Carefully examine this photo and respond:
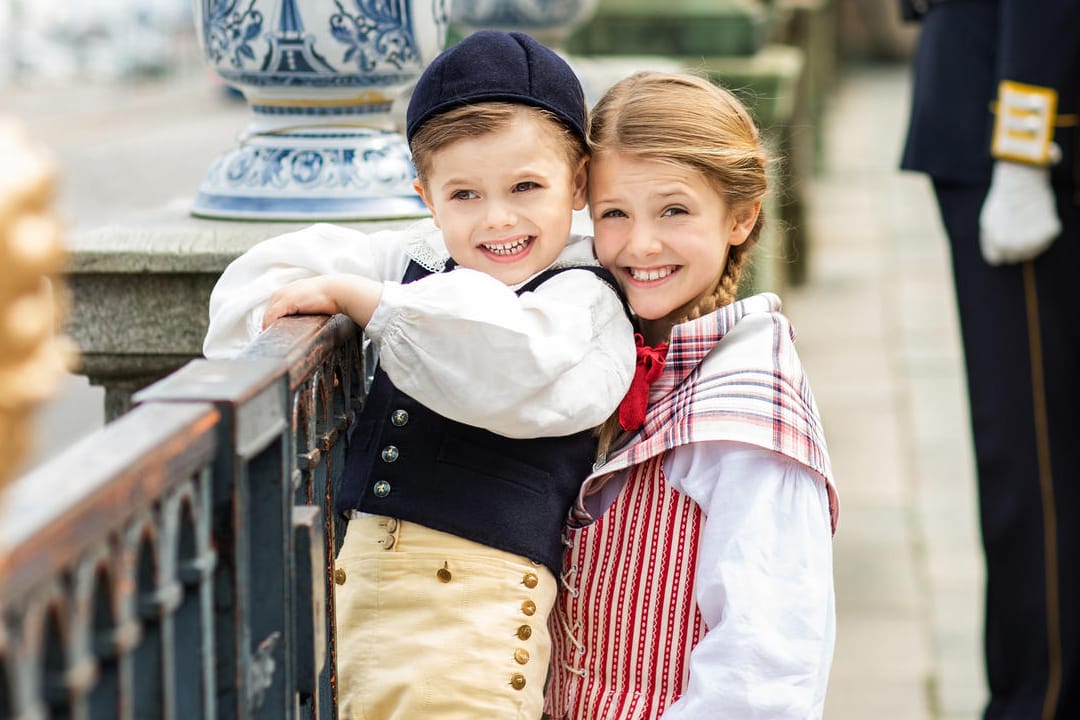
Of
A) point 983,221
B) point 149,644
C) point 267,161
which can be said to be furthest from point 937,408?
point 149,644

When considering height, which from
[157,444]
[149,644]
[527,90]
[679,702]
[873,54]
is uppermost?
[527,90]

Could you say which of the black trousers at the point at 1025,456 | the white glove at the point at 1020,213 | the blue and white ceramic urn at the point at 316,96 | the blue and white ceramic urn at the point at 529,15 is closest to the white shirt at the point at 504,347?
the blue and white ceramic urn at the point at 316,96

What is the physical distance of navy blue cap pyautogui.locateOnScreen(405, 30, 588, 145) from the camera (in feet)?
6.50

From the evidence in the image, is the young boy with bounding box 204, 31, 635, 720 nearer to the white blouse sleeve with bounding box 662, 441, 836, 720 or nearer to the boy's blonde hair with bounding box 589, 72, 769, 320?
the boy's blonde hair with bounding box 589, 72, 769, 320

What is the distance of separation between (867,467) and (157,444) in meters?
5.68

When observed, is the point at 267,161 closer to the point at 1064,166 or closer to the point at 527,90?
the point at 527,90

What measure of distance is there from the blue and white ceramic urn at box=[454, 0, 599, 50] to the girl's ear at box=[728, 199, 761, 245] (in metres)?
2.35

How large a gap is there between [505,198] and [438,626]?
1.82ft

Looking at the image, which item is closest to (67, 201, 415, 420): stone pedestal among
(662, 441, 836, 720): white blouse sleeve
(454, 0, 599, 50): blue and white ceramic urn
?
Result: (662, 441, 836, 720): white blouse sleeve

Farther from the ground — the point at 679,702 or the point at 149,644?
the point at 149,644

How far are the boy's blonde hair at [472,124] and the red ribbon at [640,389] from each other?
0.96ft

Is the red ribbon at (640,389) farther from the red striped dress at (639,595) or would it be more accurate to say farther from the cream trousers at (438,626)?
the cream trousers at (438,626)

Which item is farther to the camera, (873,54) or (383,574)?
(873,54)

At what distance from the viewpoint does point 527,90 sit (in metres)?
2.00
